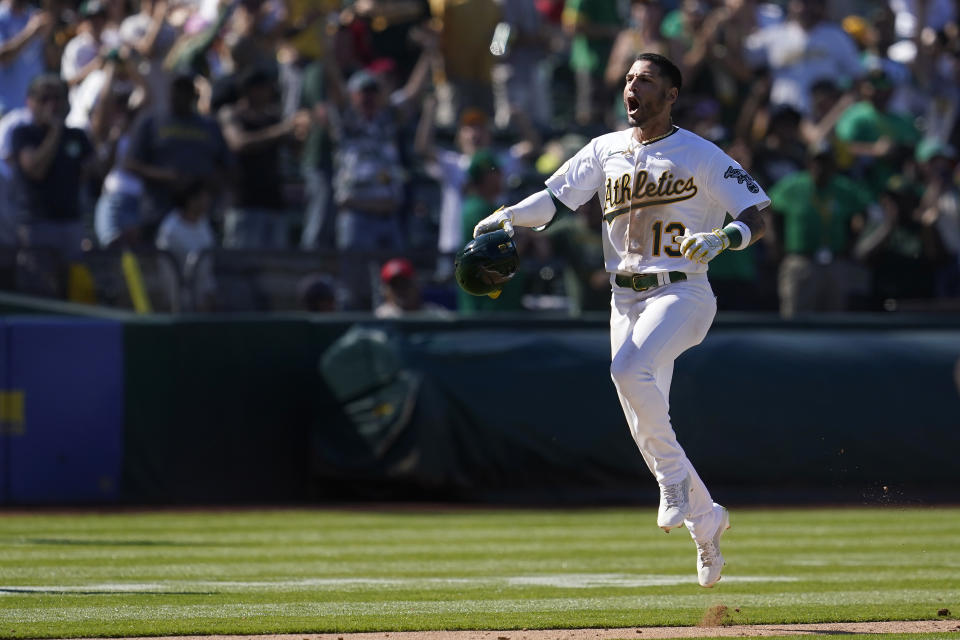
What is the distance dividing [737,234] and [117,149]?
8515 mm

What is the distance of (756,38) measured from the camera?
17.0m

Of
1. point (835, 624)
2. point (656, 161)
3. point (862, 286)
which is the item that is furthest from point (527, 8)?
point (835, 624)

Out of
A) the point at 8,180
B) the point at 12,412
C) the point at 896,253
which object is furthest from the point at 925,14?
the point at 12,412

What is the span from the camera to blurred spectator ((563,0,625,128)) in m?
16.8

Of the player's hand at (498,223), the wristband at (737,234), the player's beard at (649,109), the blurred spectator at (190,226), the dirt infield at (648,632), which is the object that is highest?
the player's beard at (649,109)

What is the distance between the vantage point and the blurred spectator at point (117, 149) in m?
13.3

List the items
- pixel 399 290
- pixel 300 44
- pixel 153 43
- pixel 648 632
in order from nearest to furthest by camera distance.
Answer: pixel 648 632
pixel 399 290
pixel 153 43
pixel 300 44

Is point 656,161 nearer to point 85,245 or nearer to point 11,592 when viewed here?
point 11,592

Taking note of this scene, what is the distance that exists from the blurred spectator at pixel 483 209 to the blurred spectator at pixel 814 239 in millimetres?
2443

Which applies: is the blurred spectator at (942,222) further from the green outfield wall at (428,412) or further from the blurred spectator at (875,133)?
the green outfield wall at (428,412)

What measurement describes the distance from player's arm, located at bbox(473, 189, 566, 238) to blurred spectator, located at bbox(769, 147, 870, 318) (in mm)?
7479

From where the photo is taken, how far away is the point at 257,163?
14125mm

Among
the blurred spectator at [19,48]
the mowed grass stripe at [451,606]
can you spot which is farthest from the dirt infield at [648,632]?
the blurred spectator at [19,48]

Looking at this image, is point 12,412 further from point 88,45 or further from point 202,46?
point 202,46
